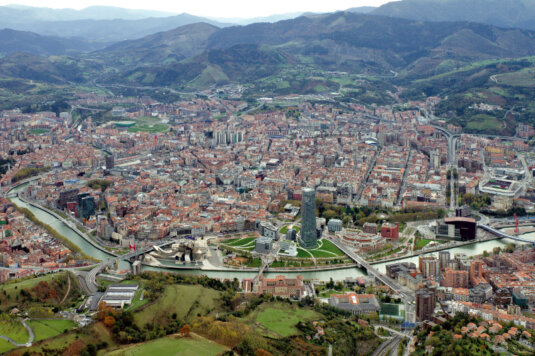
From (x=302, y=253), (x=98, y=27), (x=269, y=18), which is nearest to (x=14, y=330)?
(x=302, y=253)

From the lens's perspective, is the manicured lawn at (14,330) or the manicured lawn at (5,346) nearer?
the manicured lawn at (5,346)

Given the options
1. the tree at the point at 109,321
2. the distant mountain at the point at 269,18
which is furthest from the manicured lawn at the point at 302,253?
the distant mountain at the point at 269,18

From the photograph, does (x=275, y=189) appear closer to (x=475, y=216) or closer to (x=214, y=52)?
(x=475, y=216)

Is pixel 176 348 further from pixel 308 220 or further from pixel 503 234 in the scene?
pixel 503 234

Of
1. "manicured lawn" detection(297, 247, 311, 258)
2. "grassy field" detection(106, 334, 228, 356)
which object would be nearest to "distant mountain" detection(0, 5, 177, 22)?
"manicured lawn" detection(297, 247, 311, 258)

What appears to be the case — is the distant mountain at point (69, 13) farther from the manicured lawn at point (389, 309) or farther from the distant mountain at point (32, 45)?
the manicured lawn at point (389, 309)

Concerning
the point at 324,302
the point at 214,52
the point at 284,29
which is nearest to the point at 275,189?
the point at 324,302
